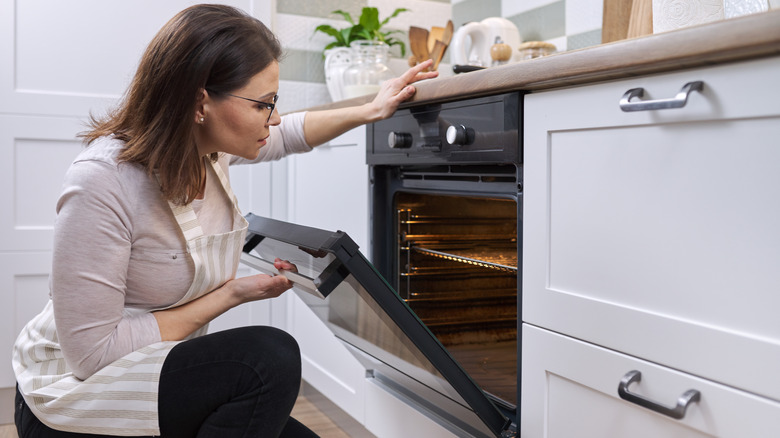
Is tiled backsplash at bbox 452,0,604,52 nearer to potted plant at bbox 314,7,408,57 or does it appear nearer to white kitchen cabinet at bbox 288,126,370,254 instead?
potted plant at bbox 314,7,408,57

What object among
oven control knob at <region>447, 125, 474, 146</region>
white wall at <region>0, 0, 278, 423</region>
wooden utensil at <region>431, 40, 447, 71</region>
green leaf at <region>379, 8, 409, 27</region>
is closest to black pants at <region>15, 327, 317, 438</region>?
oven control knob at <region>447, 125, 474, 146</region>

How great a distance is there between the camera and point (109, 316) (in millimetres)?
1139

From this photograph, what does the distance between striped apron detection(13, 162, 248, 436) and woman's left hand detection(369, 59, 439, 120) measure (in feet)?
1.52

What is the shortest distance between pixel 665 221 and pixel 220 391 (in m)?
0.76

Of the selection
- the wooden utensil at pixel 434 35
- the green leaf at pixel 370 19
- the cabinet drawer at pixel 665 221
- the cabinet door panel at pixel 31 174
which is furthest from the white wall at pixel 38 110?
the cabinet drawer at pixel 665 221

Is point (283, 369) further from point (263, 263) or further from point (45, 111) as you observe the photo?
point (45, 111)

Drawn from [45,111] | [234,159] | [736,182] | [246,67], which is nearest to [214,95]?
[246,67]

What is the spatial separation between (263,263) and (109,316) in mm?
395

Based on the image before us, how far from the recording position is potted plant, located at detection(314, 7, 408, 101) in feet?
7.94

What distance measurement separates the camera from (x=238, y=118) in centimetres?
123

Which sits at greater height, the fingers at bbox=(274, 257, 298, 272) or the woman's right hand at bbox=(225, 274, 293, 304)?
the fingers at bbox=(274, 257, 298, 272)

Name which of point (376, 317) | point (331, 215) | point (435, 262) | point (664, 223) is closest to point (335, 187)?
point (331, 215)

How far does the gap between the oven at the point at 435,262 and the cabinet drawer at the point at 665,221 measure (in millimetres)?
91

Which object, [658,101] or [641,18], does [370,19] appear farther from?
[658,101]
